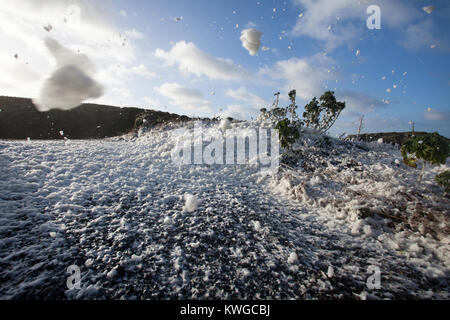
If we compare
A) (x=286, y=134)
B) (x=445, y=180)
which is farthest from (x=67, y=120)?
(x=445, y=180)

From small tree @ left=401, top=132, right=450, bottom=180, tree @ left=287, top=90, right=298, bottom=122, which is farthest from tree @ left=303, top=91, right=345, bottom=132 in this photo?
small tree @ left=401, top=132, right=450, bottom=180

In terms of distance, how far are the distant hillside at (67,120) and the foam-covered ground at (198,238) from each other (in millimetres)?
13345

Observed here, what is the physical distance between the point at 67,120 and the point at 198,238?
32.3 m

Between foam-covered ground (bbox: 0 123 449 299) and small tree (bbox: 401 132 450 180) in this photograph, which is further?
small tree (bbox: 401 132 450 180)

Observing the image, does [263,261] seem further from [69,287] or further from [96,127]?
[96,127]

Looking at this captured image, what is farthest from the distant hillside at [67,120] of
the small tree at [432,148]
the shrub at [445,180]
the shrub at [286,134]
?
the shrub at [445,180]

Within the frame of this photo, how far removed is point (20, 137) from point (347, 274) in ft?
106

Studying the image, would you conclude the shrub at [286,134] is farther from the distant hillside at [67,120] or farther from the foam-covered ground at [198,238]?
the distant hillside at [67,120]

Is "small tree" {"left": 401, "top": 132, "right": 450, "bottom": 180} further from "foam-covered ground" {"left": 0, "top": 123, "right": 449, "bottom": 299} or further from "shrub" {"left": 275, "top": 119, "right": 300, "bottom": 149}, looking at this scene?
"shrub" {"left": 275, "top": 119, "right": 300, "bottom": 149}

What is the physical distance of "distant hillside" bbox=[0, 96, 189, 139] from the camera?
22197mm

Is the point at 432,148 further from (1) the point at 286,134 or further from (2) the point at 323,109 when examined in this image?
(2) the point at 323,109

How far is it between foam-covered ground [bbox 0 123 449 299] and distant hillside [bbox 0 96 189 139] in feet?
43.8

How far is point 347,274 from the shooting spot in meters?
4.22

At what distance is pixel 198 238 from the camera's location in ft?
17.1
